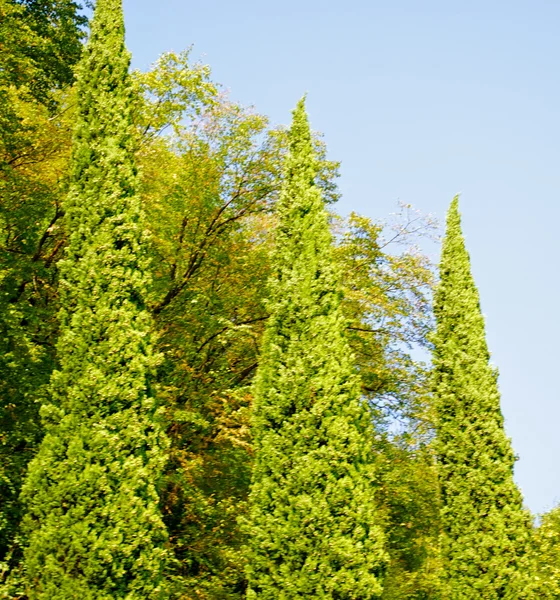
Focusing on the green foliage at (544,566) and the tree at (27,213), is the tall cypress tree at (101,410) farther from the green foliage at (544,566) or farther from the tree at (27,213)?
the green foliage at (544,566)

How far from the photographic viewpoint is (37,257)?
13.1 m

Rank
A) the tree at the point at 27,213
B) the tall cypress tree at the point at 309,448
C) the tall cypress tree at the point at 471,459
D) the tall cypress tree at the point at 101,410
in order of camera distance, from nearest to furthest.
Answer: the tall cypress tree at the point at 101,410, the tall cypress tree at the point at 309,448, the tall cypress tree at the point at 471,459, the tree at the point at 27,213

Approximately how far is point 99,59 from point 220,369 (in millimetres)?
7604

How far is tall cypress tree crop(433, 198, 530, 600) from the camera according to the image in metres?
10.7

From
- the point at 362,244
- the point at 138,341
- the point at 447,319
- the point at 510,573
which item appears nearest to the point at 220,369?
the point at 362,244

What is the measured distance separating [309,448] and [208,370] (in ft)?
24.3

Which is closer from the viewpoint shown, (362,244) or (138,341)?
(138,341)

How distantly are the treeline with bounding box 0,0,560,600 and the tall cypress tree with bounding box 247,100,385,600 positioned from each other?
32mm

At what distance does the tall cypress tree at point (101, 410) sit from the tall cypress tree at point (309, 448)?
153 centimetres

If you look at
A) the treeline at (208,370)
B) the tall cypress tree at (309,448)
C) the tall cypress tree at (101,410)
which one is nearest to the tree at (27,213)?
the treeline at (208,370)

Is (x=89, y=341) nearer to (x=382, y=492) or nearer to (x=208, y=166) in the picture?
(x=208, y=166)

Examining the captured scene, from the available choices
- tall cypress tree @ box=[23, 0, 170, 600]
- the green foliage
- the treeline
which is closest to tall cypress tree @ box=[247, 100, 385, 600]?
the treeline

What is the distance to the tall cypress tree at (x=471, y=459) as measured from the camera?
1066 cm

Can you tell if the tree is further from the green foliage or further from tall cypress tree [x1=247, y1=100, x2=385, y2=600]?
the green foliage
